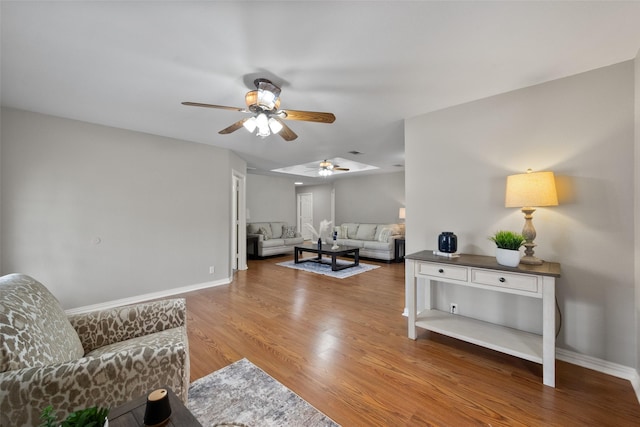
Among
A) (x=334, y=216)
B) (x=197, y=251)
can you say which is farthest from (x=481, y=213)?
(x=334, y=216)

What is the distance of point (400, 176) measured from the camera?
7699mm

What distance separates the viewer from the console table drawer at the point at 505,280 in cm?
194

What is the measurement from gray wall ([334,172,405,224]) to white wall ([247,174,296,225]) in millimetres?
1771

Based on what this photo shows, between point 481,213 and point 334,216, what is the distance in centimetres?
704

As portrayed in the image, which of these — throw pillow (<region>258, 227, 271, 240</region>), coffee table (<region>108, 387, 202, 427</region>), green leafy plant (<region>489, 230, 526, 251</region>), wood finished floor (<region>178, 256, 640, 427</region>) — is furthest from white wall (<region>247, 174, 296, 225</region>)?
coffee table (<region>108, 387, 202, 427</region>)

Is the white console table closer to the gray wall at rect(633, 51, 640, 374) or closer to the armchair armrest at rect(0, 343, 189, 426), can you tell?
the gray wall at rect(633, 51, 640, 374)

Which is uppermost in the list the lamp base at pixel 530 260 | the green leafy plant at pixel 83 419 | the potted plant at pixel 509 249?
the potted plant at pixel 509 249

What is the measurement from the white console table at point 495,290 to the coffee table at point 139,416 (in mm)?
2107

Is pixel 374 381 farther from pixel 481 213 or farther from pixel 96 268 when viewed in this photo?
pixel 96 268

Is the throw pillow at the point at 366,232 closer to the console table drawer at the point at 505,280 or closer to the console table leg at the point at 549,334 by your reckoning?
the console table drawer at the point at 505,280

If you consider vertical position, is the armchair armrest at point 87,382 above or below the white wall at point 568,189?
below

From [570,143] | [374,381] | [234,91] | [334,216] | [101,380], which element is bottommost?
[374,381]

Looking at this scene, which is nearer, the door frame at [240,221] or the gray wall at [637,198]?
the gray wall at [637,198]

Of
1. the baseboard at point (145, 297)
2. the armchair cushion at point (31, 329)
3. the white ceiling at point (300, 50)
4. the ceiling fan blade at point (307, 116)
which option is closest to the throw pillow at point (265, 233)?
the baseboard at point (145, 297)
